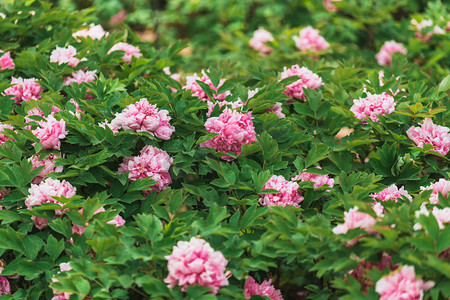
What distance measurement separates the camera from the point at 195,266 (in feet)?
5.47

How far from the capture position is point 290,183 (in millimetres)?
2166

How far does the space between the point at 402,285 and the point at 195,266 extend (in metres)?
0.62

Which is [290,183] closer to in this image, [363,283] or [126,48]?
[363,283]

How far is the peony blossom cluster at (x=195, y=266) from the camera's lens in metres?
1.67

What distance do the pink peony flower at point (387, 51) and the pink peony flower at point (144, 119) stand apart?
2.29 metres

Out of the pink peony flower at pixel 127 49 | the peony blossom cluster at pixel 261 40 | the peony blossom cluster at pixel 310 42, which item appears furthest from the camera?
the peony blossom cluster at pixel 261 40

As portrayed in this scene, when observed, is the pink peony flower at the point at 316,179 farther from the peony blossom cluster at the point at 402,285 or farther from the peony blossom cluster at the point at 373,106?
the peony blossom cluster at the point at 402,285

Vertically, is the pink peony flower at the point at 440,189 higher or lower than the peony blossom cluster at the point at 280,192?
lower

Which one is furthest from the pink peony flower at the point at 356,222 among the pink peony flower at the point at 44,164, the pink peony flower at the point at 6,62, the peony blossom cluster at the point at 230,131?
the pink peony flower at the point at 6,62

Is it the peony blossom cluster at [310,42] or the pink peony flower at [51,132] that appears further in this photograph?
the peony blossom cluster at [310,42]

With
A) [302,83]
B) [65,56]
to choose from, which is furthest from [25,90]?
[302,83]

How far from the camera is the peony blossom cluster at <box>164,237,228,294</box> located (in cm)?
167

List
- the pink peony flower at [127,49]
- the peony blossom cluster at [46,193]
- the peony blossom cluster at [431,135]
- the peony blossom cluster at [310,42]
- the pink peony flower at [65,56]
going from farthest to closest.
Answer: the peony blossom cluster at [310,42], the pink peony flower at [127,49], the pink peony flower at [65,56], the peony blossom cluster at [431,135], the peony blossom cluster at [46,193]

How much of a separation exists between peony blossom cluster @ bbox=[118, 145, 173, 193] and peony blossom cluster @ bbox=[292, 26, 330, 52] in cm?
199
